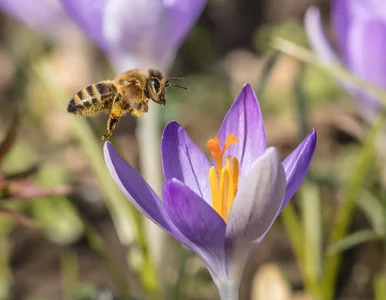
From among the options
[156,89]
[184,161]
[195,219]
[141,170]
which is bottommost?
[195,219]

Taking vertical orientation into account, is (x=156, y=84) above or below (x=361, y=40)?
below

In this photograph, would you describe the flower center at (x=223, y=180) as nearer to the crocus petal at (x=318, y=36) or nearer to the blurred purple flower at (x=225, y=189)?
the blurred purple flower at (x=225, y=189)

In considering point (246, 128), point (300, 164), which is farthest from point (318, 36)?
point (300, 164)

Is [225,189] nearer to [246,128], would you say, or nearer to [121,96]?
[246,128]

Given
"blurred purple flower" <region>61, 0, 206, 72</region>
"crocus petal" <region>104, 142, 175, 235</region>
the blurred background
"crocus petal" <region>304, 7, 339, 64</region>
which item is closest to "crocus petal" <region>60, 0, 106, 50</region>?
"blurred purple flower" <region>61, 0, 206, 72</region>

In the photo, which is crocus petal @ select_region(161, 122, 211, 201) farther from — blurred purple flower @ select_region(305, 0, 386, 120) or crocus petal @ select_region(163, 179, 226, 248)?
blurred purple flower @ select_region(305, 0, 386, 120)

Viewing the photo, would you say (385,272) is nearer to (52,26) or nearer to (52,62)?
(52,26)
